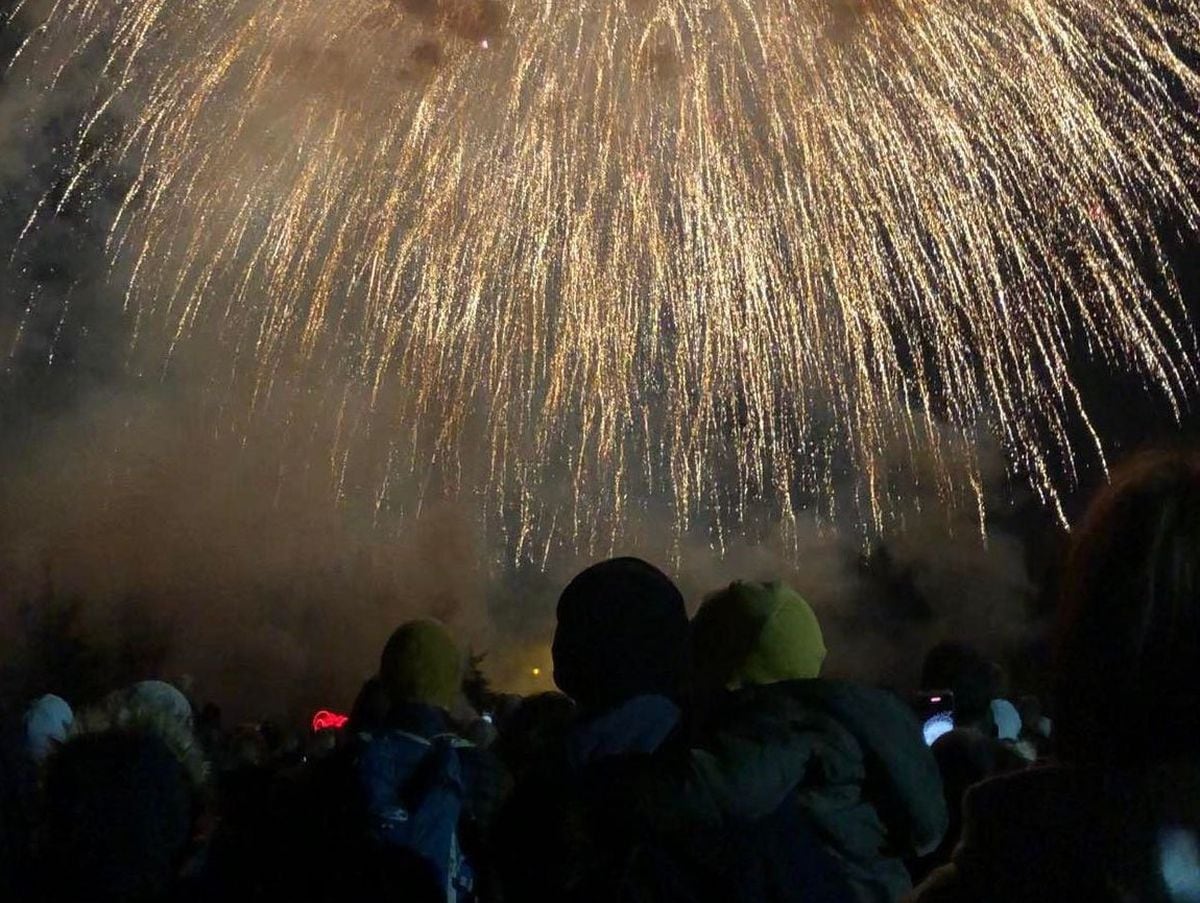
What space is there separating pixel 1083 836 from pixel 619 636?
1.36 metres

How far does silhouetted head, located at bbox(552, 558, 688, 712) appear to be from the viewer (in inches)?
102

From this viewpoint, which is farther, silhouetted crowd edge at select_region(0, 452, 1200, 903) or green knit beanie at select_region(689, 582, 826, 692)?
green knit beanie at select_region(689, 582, 826, 692)

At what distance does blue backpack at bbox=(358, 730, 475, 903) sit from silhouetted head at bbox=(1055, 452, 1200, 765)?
217 cm

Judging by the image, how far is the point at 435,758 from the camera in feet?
10.9

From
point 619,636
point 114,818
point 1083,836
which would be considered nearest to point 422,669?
point 114,818

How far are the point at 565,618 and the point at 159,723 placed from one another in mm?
989

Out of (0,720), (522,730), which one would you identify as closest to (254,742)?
(522,730)

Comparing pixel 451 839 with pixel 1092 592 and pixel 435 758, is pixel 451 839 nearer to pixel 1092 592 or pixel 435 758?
pixel 435 758

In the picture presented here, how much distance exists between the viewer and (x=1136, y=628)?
1.37m

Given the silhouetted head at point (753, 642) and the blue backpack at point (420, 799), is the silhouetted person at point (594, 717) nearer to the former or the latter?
the silhouetted head at point (753, 642)

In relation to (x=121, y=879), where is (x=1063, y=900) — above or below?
above

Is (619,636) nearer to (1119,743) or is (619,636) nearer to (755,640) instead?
(755,640)

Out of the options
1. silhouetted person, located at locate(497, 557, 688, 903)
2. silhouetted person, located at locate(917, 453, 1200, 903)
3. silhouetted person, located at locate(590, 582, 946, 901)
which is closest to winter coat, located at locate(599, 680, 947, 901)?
silhouetted person, located at locate(590, 582, 946, 901)

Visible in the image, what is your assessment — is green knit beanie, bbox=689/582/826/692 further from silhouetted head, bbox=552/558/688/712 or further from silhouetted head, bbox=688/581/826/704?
silhouetted head, bbox=552/558/688/712
